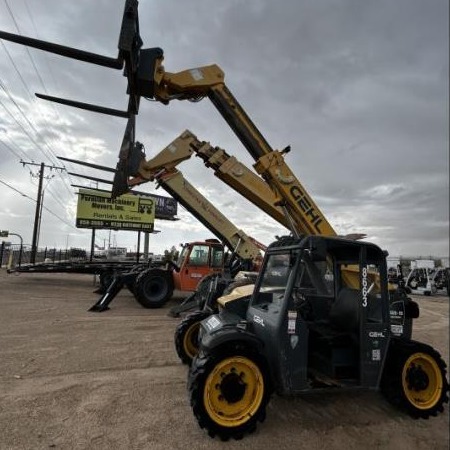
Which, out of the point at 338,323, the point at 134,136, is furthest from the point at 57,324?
the point at 338,323

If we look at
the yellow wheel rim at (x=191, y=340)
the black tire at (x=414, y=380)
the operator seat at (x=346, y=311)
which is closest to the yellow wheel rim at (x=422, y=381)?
the black tire at (x=414, y=380)

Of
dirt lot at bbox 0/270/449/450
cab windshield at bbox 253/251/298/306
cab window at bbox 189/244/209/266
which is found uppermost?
cab window at bbox 189/244/209/266

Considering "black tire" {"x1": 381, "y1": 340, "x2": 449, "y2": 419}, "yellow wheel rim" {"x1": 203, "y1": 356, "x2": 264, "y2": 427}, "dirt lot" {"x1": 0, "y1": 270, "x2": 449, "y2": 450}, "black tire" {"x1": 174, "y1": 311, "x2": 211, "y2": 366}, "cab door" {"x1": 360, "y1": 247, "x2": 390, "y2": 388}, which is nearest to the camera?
"dirt lot" {"x1": 0, "y1": 270, "x2": 449, "y2": 450}

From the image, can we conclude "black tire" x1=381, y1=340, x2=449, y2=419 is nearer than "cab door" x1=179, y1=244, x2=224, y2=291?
Yes

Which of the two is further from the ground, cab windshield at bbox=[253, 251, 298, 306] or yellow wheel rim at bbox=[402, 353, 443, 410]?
cab windshield at bbox=[253, 251, 298, 306]

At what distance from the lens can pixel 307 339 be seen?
13.8 ft

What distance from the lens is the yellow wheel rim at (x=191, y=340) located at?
233 inches

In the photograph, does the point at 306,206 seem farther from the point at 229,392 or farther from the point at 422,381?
the point at 229,392

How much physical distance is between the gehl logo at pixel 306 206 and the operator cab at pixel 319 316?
9.13 feet

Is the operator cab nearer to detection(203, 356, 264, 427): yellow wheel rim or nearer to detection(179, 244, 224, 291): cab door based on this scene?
detection(203, 356, 264, 427): yellow wheel rim

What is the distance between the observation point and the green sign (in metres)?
27.6

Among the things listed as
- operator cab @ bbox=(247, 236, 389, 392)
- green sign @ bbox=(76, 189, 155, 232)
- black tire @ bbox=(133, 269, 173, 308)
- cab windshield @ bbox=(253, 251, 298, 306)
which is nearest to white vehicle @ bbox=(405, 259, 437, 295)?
black tire @ bbox=(133, 269, 173, 308)

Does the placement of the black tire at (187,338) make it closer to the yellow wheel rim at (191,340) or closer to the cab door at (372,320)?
the yellow wheel rim at (191,340)

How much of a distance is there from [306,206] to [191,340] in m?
3.67
